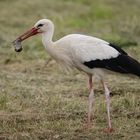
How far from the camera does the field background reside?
28.1ft

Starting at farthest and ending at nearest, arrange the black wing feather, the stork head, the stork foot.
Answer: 1. the stork head
2. the black wing feather
3. the stork foot

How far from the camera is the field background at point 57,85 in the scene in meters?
8.58

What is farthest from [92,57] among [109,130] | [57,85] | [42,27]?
[57,85]

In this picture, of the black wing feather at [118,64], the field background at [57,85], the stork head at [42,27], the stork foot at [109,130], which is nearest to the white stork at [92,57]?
the black wing feather at [118,64]

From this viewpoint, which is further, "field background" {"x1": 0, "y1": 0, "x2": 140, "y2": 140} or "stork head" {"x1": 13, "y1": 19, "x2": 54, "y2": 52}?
"stork head" {"x1": 13, "y1": 19, "x2": 54, "y2": 52}

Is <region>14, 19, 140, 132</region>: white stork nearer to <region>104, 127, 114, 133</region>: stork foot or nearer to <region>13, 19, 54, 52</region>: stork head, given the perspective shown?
<region>104, 127, 114, 133</region>: stork foot

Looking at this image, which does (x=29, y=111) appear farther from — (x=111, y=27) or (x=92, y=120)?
(x=111, y=27)

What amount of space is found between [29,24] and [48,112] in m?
8.43

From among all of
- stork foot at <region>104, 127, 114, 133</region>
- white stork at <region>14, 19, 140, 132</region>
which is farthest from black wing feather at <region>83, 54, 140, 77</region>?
stork foot at <region>104, 127, 114, 133</region>

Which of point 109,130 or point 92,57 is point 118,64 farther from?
point 109,130

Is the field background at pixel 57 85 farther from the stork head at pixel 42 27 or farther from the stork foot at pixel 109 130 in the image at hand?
the stork head at pixel 42 27

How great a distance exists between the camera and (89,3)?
839 inches

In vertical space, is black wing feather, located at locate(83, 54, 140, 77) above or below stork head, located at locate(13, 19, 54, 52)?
below

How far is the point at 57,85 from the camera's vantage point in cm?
1148
